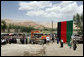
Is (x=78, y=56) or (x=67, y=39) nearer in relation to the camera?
(x=78, y=56)

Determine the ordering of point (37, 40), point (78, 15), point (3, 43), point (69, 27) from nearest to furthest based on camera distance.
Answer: point (69, 27), point (3, 43), point (37, 40), point (78, 15)

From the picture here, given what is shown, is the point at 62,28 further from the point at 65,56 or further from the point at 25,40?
the point at 65,56

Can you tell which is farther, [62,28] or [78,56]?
[62,28]

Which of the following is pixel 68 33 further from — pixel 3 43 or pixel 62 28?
pixel 3 43

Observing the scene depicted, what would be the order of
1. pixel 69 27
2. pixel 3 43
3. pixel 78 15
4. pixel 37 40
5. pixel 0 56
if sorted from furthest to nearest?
pixel 78 15
pixel 37 40
pixel 3 43
pixel 69 27
pixel 0 56

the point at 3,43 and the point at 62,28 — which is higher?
the point at 62,28

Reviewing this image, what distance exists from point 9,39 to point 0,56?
11.0 m

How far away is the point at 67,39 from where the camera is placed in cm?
1873

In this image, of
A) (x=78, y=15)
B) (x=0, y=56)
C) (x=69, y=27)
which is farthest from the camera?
(x=78, y=15)

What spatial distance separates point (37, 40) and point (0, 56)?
10.9 m

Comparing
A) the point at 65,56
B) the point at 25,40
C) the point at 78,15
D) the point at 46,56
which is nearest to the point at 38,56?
the point at 46,56

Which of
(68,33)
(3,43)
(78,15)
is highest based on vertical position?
(78,15)

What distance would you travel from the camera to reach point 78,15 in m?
55.7

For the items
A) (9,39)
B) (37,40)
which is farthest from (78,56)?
(9,39)
